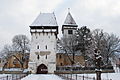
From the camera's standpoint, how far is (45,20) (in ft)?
164

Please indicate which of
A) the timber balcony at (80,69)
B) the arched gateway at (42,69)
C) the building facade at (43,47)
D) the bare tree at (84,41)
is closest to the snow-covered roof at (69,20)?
the bare tree at (84,41)

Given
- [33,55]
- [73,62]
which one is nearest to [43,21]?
[33,55]

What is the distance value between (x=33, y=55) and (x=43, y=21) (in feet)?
28.2

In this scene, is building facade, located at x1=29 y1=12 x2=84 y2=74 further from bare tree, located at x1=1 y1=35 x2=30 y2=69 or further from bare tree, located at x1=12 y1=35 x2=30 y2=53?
bare tree, located at x1=1 y1=35 x2=30 y2=69

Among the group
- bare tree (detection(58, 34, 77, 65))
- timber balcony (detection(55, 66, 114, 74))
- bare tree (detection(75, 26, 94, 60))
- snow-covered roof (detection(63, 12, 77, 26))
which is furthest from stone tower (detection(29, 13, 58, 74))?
snow-covered roof (detection(63, 12, 77, 26))

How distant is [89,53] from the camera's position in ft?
167

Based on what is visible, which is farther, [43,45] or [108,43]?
[108,43]

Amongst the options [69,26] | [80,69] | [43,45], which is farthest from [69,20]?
[80,69]

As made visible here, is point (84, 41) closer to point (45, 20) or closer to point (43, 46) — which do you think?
point (45, 20)

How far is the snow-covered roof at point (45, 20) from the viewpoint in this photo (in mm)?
48406

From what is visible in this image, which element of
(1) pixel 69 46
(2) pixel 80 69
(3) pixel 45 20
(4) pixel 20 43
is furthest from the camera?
(1) pixel 69 46

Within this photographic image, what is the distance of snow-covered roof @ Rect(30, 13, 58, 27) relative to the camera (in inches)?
1906

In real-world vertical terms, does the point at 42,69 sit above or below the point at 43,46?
below

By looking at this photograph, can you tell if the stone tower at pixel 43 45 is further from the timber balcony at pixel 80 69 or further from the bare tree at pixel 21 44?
the bare tree at pixel 21 44
